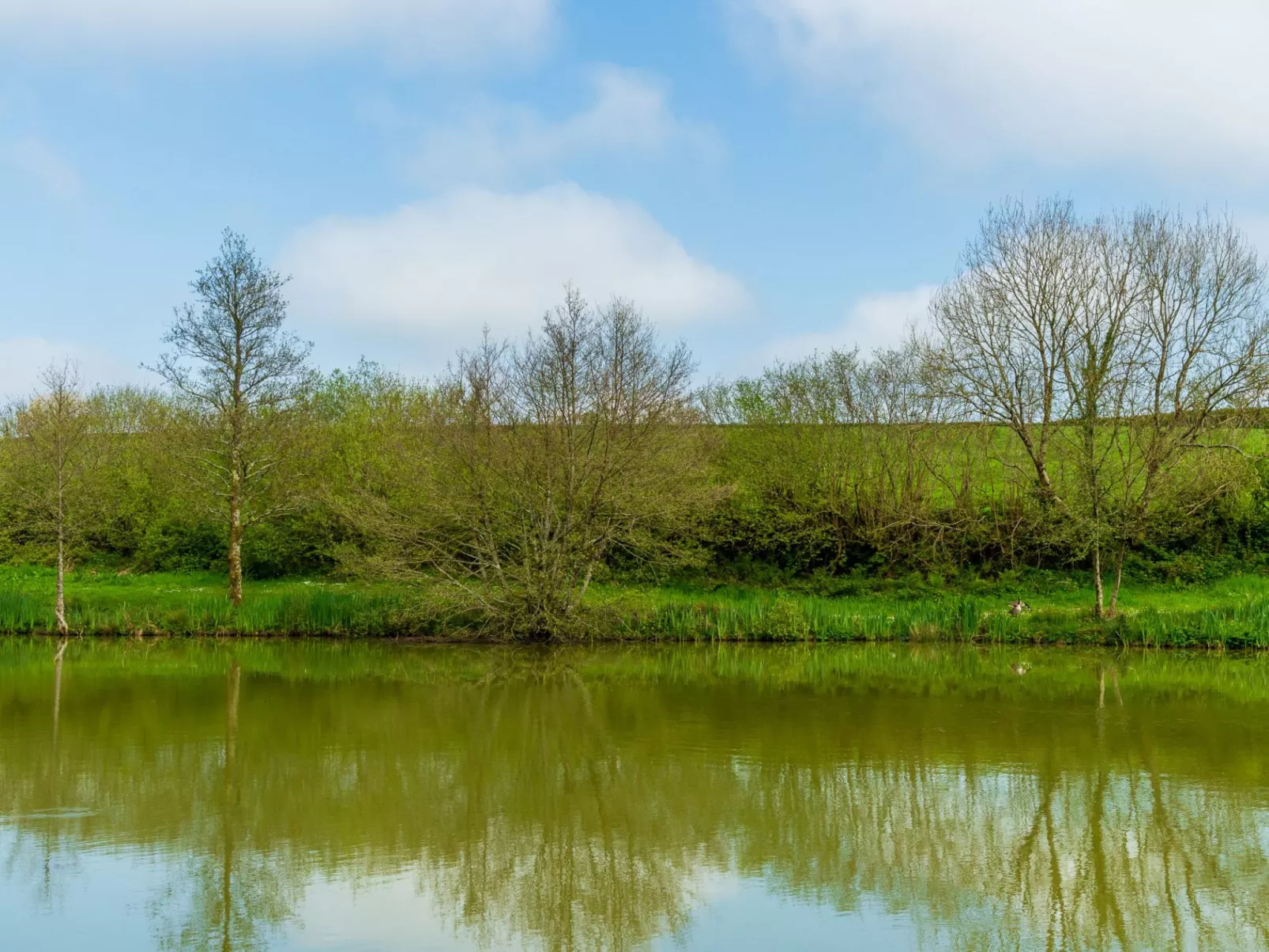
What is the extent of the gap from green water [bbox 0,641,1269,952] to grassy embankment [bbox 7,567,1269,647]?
18.0 feet

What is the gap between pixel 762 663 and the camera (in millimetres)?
21125

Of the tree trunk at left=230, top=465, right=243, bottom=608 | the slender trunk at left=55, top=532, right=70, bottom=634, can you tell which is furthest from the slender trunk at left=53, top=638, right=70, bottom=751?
the tree trunk at left=230, top=465, right=243, bottom=608

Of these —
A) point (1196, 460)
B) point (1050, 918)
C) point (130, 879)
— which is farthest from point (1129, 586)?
point (130, 879)

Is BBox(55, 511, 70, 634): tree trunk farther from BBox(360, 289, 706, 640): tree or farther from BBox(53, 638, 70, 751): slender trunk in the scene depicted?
BBox(360, 289, 706, 640): tree

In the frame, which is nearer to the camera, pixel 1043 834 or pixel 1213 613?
pixel 1043 834

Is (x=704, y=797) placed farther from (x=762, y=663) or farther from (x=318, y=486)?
(x=318, y=486)

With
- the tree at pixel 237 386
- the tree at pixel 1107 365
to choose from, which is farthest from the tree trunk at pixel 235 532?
the tree at pixel 1107 365

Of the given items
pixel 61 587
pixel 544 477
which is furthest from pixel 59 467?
pixel 544 477

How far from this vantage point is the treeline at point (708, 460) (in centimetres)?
2408

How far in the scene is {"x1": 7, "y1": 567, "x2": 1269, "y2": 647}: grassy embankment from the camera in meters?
23.5

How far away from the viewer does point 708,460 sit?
27875 millimetres

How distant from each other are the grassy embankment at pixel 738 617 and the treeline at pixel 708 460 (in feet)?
3.04

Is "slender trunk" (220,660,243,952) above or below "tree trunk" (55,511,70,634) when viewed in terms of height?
below

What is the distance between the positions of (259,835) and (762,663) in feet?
43.1
